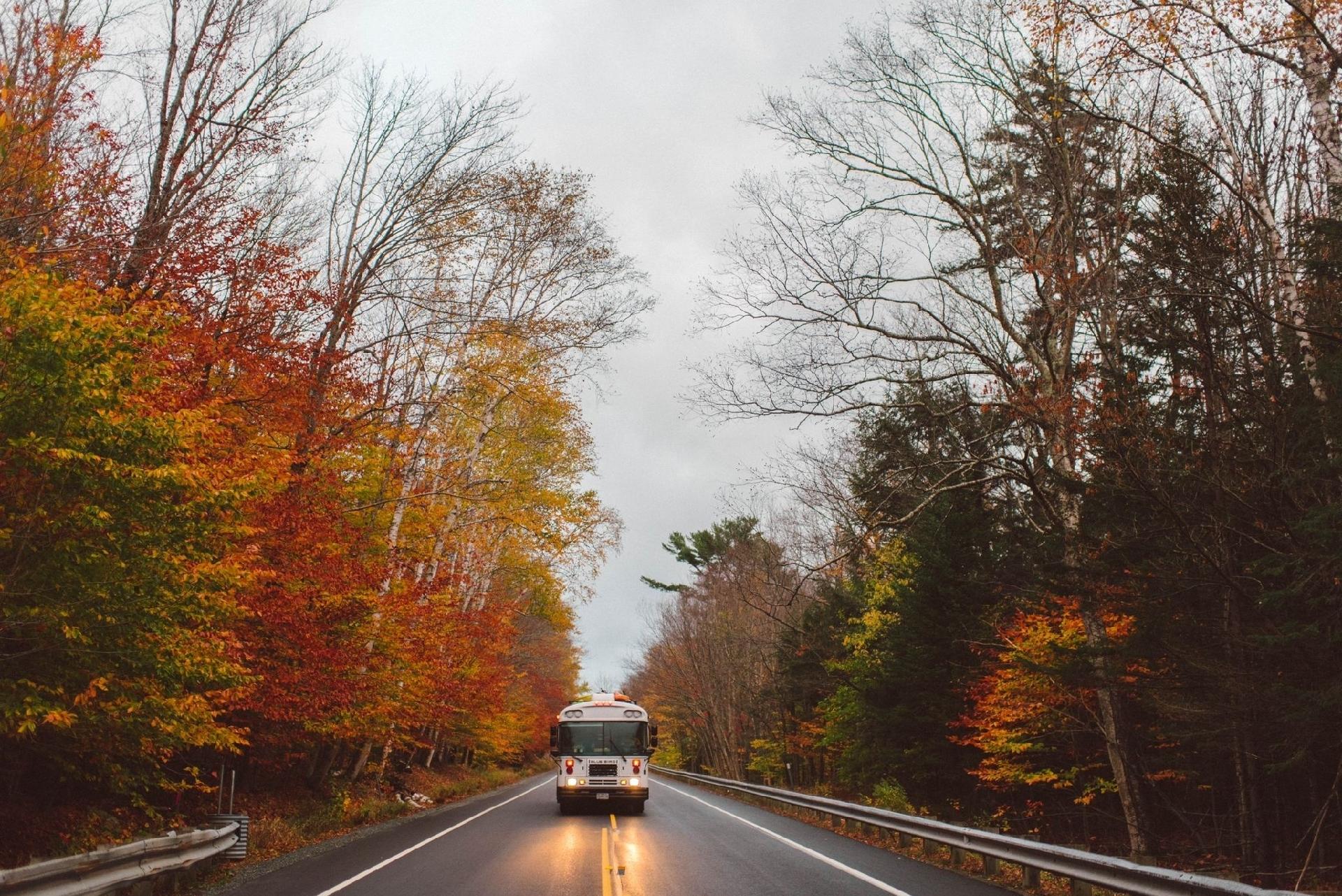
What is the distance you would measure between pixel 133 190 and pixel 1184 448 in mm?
14520

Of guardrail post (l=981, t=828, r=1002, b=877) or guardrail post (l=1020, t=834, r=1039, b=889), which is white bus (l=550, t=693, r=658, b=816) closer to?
guardrail post (l=981, t=828, r=1002, b=877)

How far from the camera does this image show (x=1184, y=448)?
1095cm

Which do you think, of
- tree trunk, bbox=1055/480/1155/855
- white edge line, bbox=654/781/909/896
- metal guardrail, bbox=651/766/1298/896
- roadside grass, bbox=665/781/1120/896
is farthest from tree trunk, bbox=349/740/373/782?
tree trunk, bbox=1055/480/1155/855

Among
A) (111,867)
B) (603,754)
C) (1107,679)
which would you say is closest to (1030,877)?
(1107,679)

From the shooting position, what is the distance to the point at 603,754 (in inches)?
838

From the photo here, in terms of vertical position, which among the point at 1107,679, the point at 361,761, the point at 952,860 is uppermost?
the point at 1107,679

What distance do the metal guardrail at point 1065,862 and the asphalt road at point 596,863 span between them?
461 mm

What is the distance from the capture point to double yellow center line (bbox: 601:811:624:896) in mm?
9148

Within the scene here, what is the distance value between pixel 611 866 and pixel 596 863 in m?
0.44

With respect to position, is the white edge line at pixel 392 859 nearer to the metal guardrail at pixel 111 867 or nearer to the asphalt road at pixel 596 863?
the asphalt road at pixel 596 863

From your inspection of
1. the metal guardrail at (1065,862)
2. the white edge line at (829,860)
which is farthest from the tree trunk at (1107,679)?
the white edge line at (829,860)

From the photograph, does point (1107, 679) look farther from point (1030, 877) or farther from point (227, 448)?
point (227, 448)

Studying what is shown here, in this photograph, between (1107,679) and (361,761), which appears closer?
(1107,679)

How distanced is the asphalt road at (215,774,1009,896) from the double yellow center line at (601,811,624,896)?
50 mm
